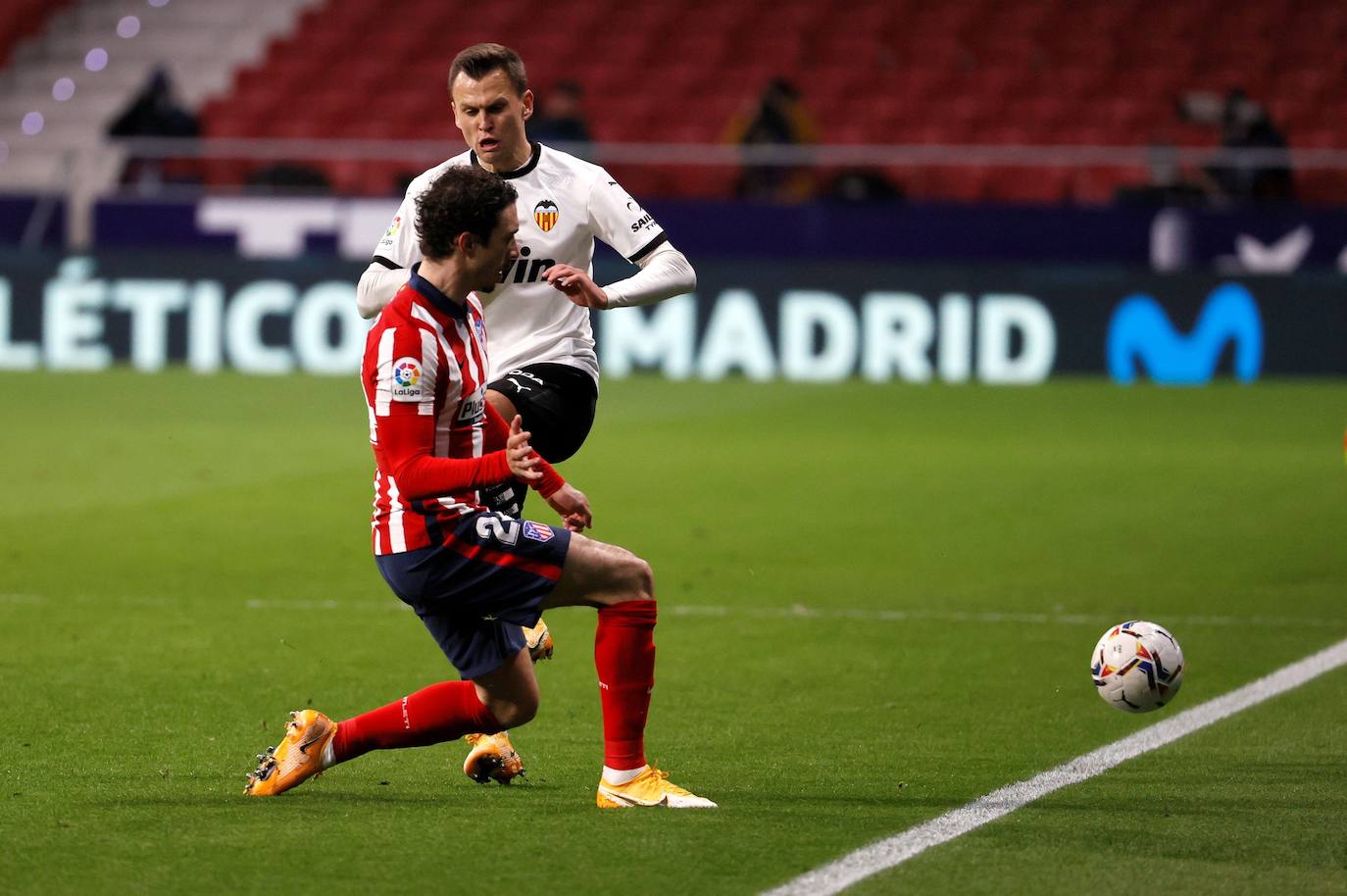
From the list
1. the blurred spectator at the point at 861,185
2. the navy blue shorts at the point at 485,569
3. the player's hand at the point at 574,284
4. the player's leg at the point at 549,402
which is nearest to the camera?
the navy blue shorts at the point at 485,569

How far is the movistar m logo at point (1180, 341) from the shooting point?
58.0 ft

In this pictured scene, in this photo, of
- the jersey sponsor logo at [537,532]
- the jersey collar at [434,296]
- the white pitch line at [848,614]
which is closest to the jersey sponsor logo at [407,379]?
the jersey collar at [434,296]

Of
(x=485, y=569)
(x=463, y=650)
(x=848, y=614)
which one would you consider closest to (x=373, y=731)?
(x=463, y=650)

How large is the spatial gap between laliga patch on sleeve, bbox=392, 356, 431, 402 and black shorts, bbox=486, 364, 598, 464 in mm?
1364

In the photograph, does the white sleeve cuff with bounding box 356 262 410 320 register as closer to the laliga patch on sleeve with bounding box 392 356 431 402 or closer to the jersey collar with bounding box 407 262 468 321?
the jersey collar with bounding box 407 262 468 321

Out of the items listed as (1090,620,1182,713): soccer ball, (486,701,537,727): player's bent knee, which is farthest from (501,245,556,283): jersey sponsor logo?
(1090,620,1182,713): soccer ball

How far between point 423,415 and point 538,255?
1.62 meters

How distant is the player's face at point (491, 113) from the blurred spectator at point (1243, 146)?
1249 cm

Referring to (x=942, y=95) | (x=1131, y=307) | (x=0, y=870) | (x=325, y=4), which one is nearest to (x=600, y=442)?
(x=1131, y=307)

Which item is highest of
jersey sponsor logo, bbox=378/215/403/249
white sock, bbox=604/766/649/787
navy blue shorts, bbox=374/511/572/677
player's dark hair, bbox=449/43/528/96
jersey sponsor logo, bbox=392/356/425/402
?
player's dark hair, bbox=449/43/528/96

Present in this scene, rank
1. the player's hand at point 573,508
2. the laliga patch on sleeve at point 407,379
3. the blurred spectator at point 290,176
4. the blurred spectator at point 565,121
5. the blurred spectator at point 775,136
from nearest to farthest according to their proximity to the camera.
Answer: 1. the laliga patch on sleeve at point 407,379
2. the player's hand at point 573,508
3. the blurred spectator at point 565,121
4. the blurred spectator at point 775,136
5. the blurred spectator at point 290,176

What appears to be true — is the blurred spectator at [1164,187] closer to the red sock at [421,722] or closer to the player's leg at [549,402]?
the player's leg at [549,402]

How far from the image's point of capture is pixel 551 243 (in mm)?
6613

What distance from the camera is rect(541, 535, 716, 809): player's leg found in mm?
5324
